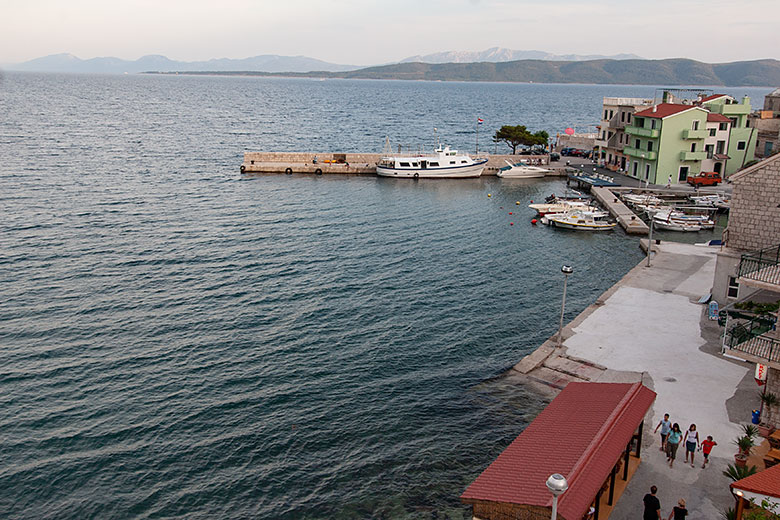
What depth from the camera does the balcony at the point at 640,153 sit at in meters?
70.2

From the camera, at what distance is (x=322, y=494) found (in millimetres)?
20906

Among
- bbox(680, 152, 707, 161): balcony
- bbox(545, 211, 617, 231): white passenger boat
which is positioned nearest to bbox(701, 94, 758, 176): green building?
bbox(680, 152, 707, 161): balcony

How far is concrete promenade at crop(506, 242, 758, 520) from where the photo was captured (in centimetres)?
1942

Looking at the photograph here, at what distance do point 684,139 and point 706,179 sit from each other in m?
A: 5.01

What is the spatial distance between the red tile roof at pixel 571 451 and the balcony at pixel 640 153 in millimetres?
55758

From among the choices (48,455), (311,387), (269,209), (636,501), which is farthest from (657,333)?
(269,209)

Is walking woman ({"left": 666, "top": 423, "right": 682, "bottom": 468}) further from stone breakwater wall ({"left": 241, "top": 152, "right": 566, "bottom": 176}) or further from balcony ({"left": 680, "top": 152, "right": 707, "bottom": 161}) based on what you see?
stone breakwater wall ({"left": 241, "top": 152, "right": 566, "bottom": 176})

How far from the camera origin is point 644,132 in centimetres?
7019

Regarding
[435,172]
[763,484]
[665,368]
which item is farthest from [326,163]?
[763,484]

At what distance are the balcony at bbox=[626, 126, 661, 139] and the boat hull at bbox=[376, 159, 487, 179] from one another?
2025cm

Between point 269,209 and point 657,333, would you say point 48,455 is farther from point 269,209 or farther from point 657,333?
point 269,209

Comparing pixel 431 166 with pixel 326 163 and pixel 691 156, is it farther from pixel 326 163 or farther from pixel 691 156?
pixel 691 156

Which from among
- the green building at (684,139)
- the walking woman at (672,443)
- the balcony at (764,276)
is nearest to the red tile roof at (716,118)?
the green building at (684,139)

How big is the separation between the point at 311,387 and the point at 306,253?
2057 cm
